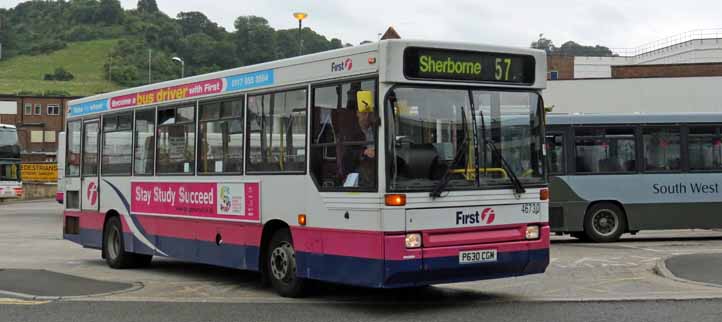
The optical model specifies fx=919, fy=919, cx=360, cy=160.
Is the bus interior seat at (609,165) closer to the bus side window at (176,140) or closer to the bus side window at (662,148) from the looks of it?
the bus side window at (662,148)

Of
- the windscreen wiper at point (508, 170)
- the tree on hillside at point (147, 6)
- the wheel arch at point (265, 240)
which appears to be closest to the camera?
the windscreen wiper at point (508, 170)

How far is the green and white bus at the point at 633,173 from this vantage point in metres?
19.9

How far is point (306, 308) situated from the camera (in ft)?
33.8

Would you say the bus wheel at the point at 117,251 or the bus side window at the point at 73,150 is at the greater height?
the bus side window at the point at 73,150

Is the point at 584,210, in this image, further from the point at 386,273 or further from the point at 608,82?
the point at 608,82

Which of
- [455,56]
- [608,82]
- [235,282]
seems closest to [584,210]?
[235,282]

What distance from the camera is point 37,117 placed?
358 ft

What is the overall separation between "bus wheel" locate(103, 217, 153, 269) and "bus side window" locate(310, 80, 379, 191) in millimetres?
6123

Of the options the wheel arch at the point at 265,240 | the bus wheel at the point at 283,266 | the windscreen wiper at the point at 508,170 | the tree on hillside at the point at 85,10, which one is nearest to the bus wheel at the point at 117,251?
the wheel arch at the point at 265,240

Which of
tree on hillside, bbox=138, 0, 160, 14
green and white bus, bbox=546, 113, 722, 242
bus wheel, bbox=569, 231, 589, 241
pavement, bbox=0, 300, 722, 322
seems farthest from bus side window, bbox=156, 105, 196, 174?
tree on hillside, bbox=138, 0, 160, 14

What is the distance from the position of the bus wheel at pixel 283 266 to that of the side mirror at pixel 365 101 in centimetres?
219

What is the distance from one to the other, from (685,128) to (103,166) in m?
12.3

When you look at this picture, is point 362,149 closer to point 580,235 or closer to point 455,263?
point 455,263

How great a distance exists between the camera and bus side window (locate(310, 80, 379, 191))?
9.71m
